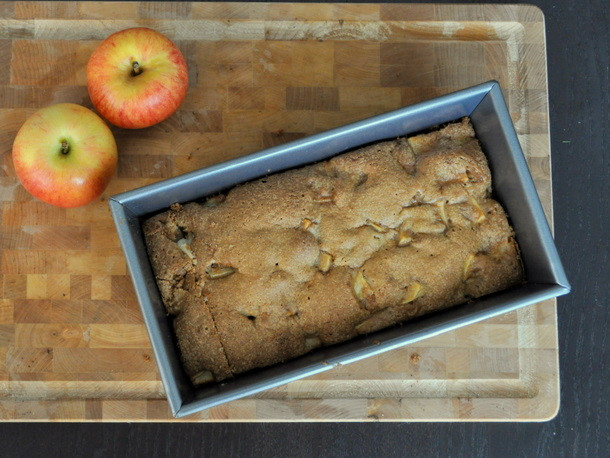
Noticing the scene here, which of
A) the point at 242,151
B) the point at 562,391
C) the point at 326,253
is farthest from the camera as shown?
the point at 562,391

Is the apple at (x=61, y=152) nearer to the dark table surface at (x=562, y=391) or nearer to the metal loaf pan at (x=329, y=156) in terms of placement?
the metal loaf pan at (x=329, y=156)

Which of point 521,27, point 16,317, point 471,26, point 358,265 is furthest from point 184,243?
point 521,27

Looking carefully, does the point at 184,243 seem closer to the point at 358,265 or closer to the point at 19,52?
the point at 358,265

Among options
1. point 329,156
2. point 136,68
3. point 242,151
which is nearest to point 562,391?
point 329,156

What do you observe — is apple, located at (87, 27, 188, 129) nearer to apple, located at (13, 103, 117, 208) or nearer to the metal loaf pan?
apple, located at (13, 103, 117, 208)

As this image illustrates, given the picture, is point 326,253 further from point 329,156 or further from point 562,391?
point 562,391
